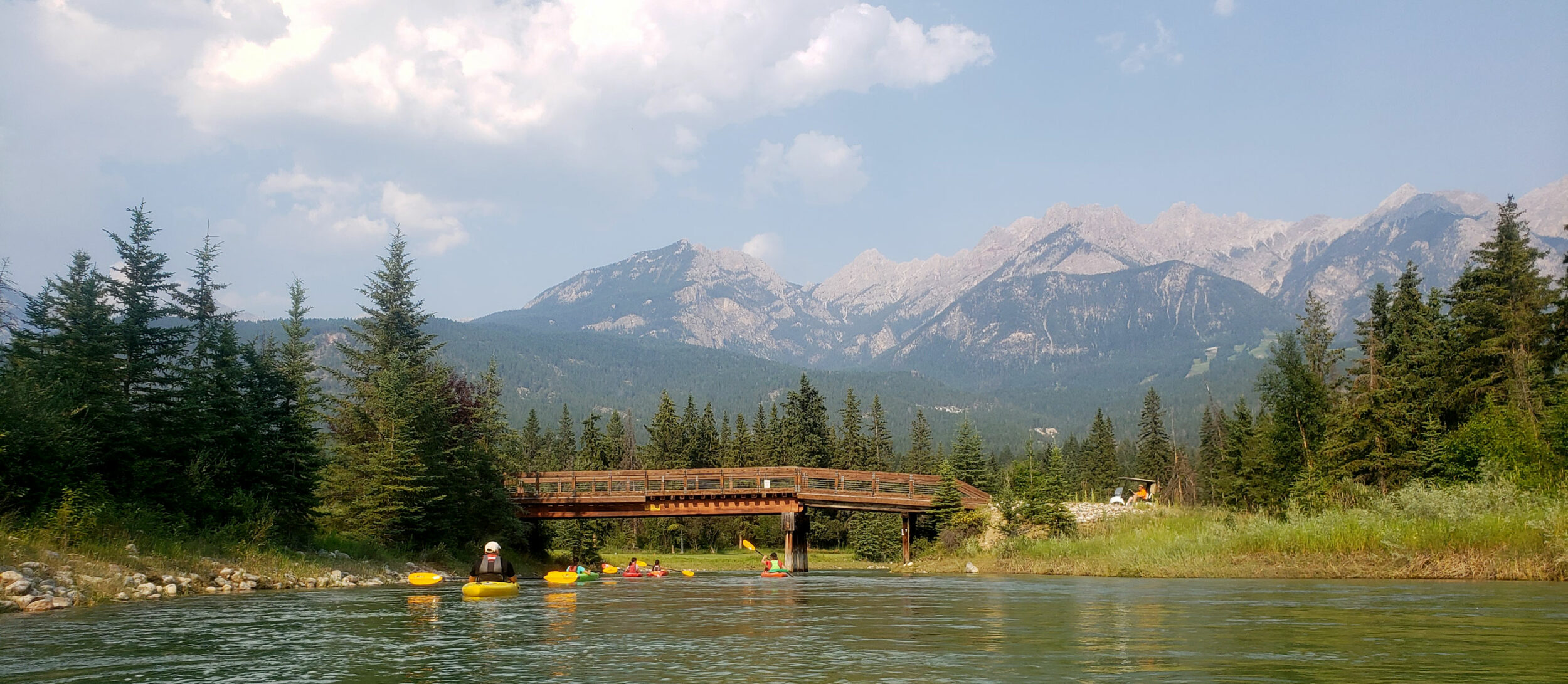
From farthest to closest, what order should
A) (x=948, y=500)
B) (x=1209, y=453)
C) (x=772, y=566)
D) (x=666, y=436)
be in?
(x=666, y=436) → (x=1209, y=453) → (x=948, y=500) → (x=772, y=566)

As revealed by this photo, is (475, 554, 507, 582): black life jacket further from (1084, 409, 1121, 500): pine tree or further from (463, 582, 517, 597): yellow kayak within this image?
(1084, 409, 1121, 500): pine tree

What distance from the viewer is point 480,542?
48406mm

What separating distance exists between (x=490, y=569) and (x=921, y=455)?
102 m

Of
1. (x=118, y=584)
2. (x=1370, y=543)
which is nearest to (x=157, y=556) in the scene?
(x=118, y=584)

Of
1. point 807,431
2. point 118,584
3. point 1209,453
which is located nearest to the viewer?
point 118,584

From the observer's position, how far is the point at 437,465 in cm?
4275

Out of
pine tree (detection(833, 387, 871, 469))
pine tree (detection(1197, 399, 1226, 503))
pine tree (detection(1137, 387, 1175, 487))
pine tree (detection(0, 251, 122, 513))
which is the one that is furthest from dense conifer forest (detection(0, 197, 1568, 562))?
pine tree (detection(1137, 387, 1175, 487))

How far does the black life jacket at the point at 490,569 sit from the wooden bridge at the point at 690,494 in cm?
2337

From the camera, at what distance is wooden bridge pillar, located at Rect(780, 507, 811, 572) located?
56188 mm

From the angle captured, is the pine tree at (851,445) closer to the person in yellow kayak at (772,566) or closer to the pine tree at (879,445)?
the pine tree at (879,445)

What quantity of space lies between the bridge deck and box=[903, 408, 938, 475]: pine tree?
61120 mm

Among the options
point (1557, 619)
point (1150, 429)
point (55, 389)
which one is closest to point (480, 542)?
point (55, 389)

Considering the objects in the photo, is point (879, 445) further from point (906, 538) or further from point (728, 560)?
point (906, 538)

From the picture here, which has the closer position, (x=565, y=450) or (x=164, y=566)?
(x=164, y=566)
